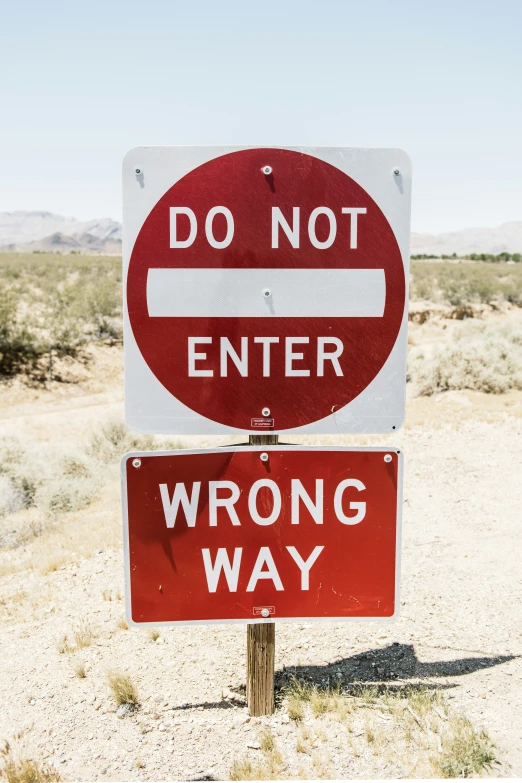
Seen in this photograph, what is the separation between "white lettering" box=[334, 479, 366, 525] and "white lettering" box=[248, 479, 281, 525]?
216 mm

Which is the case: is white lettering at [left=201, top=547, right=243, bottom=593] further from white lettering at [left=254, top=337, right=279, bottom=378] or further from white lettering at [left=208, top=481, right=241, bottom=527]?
white lettering at [left=254, top=337, right=279, bottom=378]

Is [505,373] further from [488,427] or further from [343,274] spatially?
[343,274]

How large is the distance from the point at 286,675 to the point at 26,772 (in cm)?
123

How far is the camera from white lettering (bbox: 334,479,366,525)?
240 cm

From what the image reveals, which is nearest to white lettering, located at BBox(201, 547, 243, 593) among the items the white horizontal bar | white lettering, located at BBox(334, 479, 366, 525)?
white lettering, located at BBox(334, 479, 366, 525)

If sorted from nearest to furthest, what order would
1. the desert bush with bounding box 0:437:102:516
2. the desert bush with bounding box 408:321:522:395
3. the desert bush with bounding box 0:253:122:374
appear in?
the desert bush with bounding box 0:437:102:516 < the desert bush with bounding box 408:321:522:395 < the desert bush with bounding box 0:253:122:374

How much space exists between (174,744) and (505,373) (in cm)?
1242

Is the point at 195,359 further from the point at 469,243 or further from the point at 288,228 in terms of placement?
the point at 469,243

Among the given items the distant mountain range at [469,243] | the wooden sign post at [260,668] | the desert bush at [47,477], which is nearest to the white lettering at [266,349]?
the wooden sign post at [260,668]

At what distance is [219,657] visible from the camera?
3385 mm

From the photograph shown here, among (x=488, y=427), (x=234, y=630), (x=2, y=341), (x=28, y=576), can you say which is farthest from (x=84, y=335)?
(x=234, y=630)

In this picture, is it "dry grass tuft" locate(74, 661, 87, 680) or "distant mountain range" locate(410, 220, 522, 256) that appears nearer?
"dry grass tuft" locate(74, 661, 87, 680)

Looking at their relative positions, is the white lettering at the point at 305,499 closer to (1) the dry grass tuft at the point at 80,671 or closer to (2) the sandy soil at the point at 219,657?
(2) the sandy soil at the point at 219,657

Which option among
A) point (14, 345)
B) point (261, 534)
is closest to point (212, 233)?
point (261, 534)
